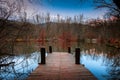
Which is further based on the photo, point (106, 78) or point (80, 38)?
point (80, 38)

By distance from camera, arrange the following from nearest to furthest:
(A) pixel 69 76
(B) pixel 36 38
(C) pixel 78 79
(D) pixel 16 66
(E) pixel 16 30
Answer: (C) pixel 78 79 → (A) pixel 69 76 → (E) pixel 16 30 → (D) pixel 16 66 → (B) pixel 36 38

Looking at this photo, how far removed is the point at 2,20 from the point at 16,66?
173 inches

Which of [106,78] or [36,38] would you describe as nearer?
[106,78]

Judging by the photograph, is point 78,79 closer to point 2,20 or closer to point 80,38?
point 2,20

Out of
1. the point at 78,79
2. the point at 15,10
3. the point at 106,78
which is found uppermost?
the point at 15,10

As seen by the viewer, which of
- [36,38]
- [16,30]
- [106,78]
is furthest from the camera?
[36,38]

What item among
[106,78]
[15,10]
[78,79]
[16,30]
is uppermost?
[15,10]

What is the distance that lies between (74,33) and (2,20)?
37.0 meters

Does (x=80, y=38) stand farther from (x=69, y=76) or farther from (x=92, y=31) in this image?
(x=69, y=76)

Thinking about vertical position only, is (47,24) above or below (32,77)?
above

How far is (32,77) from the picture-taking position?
20.2 ft

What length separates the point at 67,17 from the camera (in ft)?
136

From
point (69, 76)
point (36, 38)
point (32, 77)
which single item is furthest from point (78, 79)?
point (36, 38)

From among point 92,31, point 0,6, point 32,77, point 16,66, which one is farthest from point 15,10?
point 92,31
